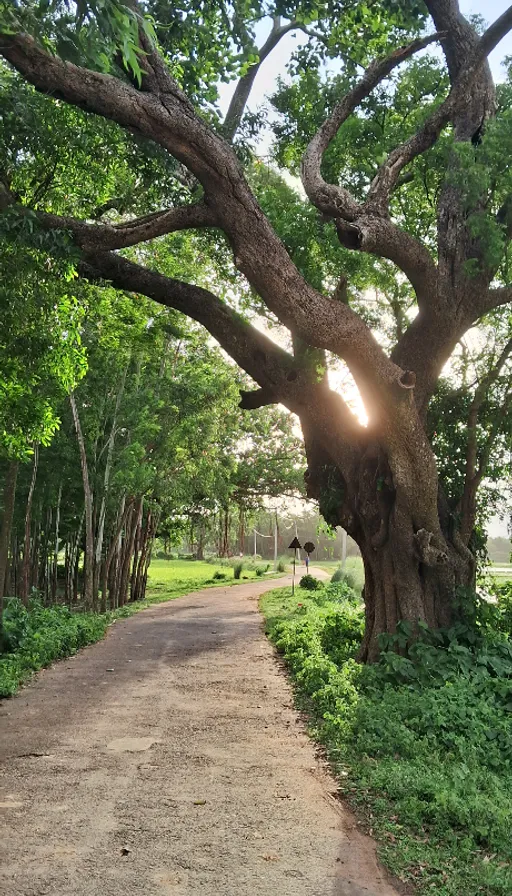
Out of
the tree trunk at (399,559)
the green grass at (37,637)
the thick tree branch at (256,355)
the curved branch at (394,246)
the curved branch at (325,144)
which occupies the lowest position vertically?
the green grass at (37,637)

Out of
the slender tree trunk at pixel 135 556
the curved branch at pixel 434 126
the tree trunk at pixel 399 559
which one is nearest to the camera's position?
the curved branch at pixel 434 126

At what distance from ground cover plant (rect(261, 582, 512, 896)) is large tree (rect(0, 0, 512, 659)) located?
2.49ft

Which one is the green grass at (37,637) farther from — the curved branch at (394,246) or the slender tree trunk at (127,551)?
the slender tree trunk at (127,551)

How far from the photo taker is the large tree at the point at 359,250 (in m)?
7.50

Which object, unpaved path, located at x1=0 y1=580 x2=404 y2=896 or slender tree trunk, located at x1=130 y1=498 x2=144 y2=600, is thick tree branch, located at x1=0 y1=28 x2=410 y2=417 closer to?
unpaved path, located at x1=0 y1=580 x2=404 y2=896

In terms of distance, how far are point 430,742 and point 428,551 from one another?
2.84m

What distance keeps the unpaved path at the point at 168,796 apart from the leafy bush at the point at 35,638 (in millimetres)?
370

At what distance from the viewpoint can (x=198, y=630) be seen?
1689 centimetres

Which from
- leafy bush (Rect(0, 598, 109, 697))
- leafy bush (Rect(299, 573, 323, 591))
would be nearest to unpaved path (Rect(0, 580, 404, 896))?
leafy bush (Rect(0, 598, 109, 697))

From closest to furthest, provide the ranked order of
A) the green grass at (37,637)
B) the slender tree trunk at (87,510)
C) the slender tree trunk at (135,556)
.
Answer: the green grass at (37,637) < the slender tree trunk at (87,510) < the slender tree trunk at (135,556)

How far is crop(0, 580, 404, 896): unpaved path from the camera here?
4.00 m

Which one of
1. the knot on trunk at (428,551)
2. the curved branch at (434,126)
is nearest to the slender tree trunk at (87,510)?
the knot on trunk at (428,551)

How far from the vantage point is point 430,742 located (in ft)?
21.1

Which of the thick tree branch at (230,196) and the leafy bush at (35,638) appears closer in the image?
the thick tree branch at (230,196)
